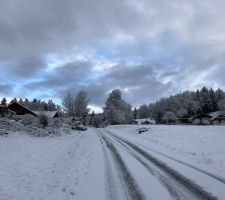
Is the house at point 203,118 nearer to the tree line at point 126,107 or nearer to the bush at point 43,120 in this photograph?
the tree line at point 126,107

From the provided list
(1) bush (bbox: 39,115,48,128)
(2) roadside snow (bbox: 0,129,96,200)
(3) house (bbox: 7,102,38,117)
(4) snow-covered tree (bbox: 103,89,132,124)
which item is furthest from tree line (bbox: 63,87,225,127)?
(2) roadside snow (bbox: 0,129,96,200)

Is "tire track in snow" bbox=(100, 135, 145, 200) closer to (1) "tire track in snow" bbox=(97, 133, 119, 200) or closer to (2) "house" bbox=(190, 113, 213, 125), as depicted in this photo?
(1) "tire track in snow" bbox=(97, 133, 119, 200)

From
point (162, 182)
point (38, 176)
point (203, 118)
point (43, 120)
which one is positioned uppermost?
point (203, 118)

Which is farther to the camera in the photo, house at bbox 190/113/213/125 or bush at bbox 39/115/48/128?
house at bbox 190/113/213/125

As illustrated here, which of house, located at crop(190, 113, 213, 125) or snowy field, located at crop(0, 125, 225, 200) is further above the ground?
house, located at crop(190, 113, 213, 125)

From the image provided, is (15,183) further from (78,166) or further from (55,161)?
(55,161)

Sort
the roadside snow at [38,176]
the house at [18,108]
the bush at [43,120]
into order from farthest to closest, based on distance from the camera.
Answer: the house at [18,108] → the bush at [43,120] → the roadside snow at [38,176]

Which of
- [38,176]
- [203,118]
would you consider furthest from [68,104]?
[38,176]

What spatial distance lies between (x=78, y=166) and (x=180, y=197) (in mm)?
7713

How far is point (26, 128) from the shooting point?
118 feet

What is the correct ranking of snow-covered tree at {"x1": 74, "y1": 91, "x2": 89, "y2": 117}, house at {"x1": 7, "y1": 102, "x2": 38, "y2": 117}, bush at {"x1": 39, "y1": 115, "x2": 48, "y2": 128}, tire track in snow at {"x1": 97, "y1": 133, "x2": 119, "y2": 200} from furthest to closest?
snow-covered tree at {"x1": 74, "y1": 91, "x2": 89, "y2": 117}
house at {"x1": 7, "y1": 102, "x2": 38, "y2": 117}
bush at {"x1": 39, "y1": 115, "x2": 48, "y2": 128}
tire track in snow at {"x1": 97, "y1": 133, "x2": 119, "y2": 200}

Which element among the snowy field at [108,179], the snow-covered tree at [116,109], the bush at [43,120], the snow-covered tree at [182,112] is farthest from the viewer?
the snow-covered tree at [182,112]

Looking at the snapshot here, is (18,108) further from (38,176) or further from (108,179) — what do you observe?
(108,179)

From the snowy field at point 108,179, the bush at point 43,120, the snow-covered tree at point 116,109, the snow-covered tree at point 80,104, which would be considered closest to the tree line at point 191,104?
the snow-covered tree at point 116,109
